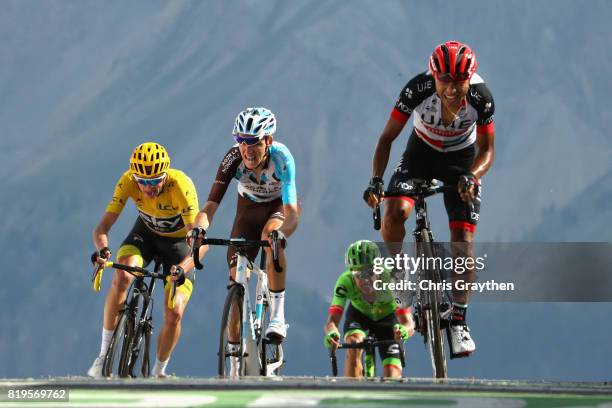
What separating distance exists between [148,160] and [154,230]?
3.27 ft

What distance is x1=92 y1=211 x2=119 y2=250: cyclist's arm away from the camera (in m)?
10.6

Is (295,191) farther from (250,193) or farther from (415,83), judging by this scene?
(415,83)

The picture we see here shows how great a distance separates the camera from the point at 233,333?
361 inches

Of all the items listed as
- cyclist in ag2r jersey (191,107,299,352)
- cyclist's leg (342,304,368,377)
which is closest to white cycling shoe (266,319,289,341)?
cyclist in ag2r jersey (191,107,299,352)

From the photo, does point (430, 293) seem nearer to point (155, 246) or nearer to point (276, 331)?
point (276, 331)

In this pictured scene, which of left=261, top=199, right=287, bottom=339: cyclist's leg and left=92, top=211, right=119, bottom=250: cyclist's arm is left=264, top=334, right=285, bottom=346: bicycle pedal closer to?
left=261, top=199, right=287, bottom=339: cyclist's leg

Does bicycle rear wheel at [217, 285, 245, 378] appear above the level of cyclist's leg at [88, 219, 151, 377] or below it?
below

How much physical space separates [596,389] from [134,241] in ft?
18.2

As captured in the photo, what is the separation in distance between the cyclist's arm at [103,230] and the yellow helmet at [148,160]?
529mm

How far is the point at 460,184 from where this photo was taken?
8531mm

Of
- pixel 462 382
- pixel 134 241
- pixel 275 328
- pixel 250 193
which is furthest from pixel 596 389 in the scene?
pixel 134 241

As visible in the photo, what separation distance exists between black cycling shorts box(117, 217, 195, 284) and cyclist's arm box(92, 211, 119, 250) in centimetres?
42

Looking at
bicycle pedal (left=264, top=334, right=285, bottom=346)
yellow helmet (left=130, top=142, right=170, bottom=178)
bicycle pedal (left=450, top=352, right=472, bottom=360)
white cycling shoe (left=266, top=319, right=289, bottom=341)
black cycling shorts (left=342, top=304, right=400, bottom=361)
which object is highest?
yellow helmet (left=130, top=142, right=170, bottom=178)

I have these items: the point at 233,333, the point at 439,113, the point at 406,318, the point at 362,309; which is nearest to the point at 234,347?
the point at 233,333
